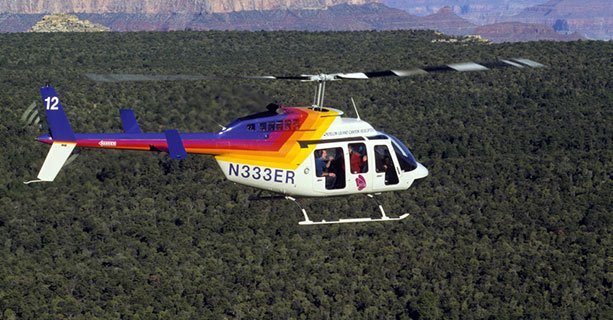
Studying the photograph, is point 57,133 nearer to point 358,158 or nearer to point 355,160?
point 355,160

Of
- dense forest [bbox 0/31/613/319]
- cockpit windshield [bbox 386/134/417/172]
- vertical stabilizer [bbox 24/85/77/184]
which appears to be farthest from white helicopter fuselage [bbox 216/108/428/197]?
dense forest [bbox 0/31/613/319]

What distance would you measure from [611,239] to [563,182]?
15247mm

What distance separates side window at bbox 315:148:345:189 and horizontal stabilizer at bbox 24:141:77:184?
332 inches

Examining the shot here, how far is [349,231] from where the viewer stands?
10988cm

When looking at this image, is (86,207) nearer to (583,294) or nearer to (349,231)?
(349,231)

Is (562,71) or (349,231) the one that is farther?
(562,71)

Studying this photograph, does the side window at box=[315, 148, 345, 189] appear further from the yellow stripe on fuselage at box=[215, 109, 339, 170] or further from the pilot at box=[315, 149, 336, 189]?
the yellow stripe on fuselage at box=[215, 109, 339, 170]

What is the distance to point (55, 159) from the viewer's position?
41812 millimetres

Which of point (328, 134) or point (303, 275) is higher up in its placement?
point (328, 134)

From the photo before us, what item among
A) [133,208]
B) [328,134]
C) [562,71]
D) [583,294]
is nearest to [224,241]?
[133,208]

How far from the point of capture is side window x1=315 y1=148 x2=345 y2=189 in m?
43.8

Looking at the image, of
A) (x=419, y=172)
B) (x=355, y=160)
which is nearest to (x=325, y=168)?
(x=355, y=160)

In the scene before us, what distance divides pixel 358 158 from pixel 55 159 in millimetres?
10491

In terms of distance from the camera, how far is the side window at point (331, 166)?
144ft
